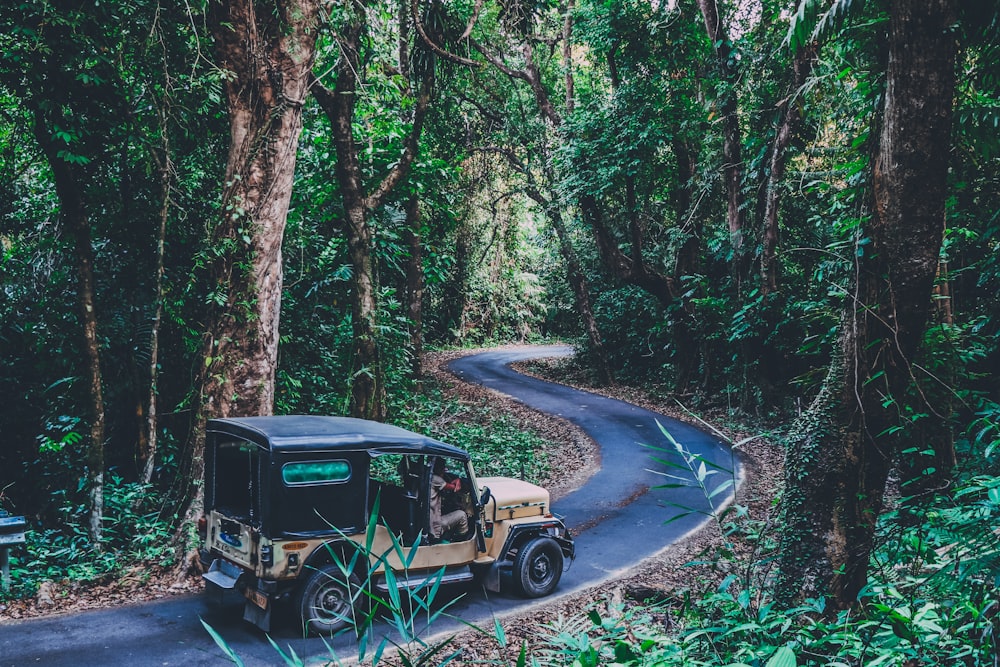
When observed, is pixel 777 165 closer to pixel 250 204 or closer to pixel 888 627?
pixel 250 204

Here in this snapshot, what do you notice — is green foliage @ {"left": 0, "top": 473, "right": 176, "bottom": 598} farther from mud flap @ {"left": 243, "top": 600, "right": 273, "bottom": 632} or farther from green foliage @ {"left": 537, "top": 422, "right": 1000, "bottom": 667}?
green foliage @ {"left": 537, "top": 422, "right": 1000, "bottom": 667}

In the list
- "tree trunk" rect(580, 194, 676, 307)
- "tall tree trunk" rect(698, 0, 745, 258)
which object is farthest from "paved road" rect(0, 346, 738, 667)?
"tall tree trunk" rect(698, 0, 745, 258)

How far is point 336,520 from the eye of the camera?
7.15 metres

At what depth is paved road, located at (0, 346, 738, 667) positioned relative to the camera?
659 cm

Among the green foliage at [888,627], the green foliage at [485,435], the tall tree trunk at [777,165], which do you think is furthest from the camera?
the green foliage at [485,435]

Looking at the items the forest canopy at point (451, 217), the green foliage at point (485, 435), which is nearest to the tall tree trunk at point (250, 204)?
the forest canopy at point (451, 217)

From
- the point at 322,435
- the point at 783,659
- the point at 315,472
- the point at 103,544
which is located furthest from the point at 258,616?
the point at 783,659

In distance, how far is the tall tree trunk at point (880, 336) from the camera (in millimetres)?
5414

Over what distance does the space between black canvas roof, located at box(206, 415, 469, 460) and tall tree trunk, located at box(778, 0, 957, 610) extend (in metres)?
3.52

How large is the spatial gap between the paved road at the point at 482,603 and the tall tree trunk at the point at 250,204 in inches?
79.5

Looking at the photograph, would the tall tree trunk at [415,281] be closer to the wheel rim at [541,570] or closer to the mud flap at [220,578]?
the wheel rim at [541,570]

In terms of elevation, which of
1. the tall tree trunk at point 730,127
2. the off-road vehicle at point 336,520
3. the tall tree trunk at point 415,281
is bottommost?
the off-road vehicle at point 336,520

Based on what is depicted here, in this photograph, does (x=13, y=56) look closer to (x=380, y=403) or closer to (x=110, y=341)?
(x=110, y=341)

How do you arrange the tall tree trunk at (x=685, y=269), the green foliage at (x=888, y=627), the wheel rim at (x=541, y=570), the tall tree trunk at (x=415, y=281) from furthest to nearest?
the tall tree trunk at (x=685, y=269) → the tall tree trunk at (x=415, y=281) → the wheel rim at (x=541, y=570) → the green foliage at (x=888, y=627)
